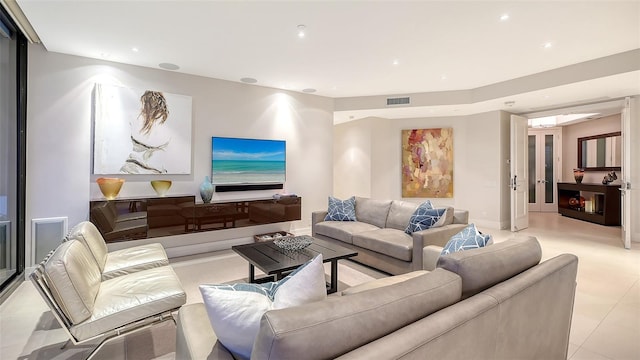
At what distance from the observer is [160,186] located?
4.11m

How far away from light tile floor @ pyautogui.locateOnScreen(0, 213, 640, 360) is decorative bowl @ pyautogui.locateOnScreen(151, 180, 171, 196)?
3.30 feet

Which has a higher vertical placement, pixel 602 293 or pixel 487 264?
pixel 487 264

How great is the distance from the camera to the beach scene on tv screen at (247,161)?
4.74 metres

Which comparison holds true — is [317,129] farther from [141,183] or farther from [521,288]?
[521,288]

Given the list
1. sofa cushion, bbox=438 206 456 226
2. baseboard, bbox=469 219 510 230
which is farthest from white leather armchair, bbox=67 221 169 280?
baseboard, bbox=469 219 510 230

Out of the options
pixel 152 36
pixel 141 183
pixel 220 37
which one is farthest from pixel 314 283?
pixel 141 183

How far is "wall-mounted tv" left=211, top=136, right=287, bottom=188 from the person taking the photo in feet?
15.5

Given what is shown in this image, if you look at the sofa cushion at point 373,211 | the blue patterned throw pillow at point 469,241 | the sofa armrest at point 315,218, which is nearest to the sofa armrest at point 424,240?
the blue patterned throw pillow at point 469,241

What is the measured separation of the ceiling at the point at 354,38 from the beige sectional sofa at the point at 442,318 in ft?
7.78

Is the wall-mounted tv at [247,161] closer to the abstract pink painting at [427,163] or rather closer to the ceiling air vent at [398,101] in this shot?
the ceiling air vent at [398,101]

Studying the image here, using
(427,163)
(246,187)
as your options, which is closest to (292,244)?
(246,187)

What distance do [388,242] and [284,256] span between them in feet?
4.16

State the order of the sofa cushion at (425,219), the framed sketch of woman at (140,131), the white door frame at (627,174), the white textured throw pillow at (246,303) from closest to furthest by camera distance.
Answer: the white textured throw pillow at (246,303), the sofa cushion at (425,219), the framed sketch of woman at (140,131), the white door frame at (627,174)

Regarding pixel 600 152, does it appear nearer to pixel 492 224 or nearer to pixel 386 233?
pixel 492 224
